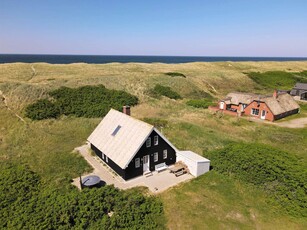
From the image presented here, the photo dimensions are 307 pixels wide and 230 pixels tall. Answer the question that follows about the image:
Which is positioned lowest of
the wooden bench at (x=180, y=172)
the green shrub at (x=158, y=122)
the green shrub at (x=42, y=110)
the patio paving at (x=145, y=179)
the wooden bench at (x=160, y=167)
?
the patio paving at (x=145, y=179)

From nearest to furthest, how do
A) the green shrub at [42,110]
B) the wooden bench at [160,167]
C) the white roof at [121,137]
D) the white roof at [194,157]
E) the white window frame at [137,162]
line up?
1. the white roof at [121,137]
2. the white window frame at [137,162]
3. the white roof at [194,157]
4. the wooden bench at [160,167]
5. the green shrub at [42,110]

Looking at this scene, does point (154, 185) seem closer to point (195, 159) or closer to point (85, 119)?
point (195, 159)

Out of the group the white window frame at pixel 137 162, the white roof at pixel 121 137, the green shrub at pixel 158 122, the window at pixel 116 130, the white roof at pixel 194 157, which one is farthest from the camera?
the green shrub at pixel 158 122

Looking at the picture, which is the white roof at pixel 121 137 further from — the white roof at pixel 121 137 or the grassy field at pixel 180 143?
the grassy field at pixel 180 143

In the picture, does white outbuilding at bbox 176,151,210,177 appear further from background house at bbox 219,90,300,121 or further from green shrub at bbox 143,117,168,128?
background house at bbox 219,90,300,121

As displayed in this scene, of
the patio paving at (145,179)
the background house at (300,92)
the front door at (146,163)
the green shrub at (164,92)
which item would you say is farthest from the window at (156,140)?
the background house at (300,92)

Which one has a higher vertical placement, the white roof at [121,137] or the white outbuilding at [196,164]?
the white roof at [121,137]
